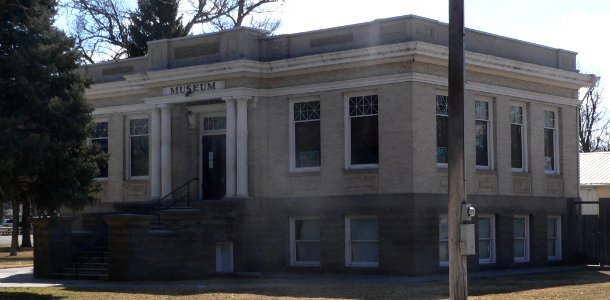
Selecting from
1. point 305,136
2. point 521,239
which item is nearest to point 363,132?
point 305,136

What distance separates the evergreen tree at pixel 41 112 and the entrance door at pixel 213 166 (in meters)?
8.73

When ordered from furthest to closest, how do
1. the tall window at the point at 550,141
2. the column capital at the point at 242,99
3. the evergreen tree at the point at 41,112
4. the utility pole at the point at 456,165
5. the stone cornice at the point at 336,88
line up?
the tall window at the point at 550,141 → the column capital at the point at 242,99 → the stone cornice at the point at 336,88 → the evergreen tree at the point at 41,112 → the utility pole at the point at 456,165

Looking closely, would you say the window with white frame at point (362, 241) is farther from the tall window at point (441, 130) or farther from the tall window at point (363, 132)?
the tall window at point (441, 130)

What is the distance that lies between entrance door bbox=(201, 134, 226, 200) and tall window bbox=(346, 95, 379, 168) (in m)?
4.70

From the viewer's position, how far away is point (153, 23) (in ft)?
157

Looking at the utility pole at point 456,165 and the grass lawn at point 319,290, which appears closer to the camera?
the utility pole at point 456,165

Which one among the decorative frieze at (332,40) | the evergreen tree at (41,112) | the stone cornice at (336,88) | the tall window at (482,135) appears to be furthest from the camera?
the tall window at (482,135)

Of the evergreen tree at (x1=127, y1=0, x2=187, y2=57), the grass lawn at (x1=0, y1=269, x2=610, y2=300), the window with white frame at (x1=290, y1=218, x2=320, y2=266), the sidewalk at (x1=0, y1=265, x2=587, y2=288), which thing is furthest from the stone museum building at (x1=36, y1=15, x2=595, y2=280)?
the evergreen tree at (x1=127, y1=0, x2=187, y2=57)

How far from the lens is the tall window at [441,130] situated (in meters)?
27.3

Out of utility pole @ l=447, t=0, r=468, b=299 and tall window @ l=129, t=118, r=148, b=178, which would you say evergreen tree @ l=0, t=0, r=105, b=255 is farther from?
tall window @ l=129, t=118, r=148, b=178

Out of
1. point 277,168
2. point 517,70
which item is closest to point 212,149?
point 277,168

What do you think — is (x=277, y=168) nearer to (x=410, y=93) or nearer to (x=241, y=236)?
(x=241, y=236)

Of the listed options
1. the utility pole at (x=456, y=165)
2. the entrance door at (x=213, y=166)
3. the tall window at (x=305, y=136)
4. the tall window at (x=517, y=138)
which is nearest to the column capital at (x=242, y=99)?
the tall window at (x=305, y=136)

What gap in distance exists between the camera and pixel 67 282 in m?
25.2
